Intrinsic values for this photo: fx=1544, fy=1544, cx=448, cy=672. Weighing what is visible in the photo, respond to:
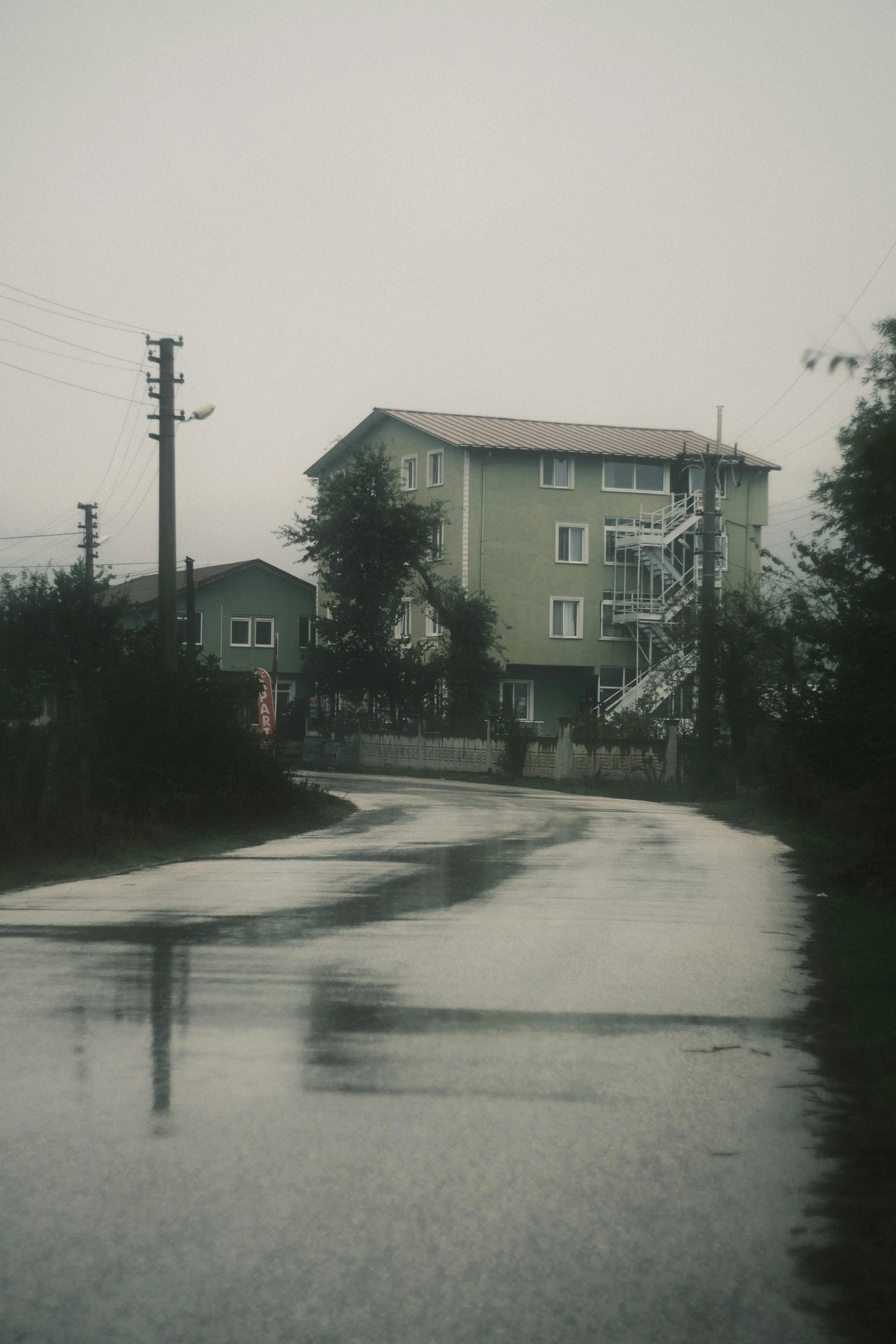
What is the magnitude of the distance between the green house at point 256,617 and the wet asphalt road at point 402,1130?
61.6m

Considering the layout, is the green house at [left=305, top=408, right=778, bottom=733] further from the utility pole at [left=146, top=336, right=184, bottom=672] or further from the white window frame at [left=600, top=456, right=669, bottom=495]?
the utility pole at [left=146, top=336, right=184, bottom=672]

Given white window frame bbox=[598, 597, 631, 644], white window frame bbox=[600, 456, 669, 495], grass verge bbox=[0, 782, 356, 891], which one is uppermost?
white window frame bbox=[600, 456, 669, 495]

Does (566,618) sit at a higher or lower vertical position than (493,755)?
higher

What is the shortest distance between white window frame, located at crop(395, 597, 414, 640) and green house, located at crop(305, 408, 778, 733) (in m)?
0.17

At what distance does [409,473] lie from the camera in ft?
204

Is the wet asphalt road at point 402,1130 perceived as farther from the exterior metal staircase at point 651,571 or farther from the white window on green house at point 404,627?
the white window on green house at point 404,627

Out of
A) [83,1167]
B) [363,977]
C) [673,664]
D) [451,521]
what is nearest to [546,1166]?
[83,1167]

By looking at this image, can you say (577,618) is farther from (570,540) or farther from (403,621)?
(403,621)

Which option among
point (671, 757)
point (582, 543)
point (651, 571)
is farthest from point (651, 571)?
point (671, 757)

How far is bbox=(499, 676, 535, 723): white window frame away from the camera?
2351 inches

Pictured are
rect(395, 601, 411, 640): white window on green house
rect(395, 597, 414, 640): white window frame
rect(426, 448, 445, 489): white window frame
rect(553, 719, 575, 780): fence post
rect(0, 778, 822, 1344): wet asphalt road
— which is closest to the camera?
rect(0, 778, 822, 1344): wet asphalt road

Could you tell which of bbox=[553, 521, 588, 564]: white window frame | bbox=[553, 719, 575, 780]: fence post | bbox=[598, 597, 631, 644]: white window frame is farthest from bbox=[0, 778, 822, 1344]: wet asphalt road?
bbox=[598, 597, 631, 644]: white window frame

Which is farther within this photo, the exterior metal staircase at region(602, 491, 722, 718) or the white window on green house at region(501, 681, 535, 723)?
the white window on green house at region(501, 681, 535, 723)

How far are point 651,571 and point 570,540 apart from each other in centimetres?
355
